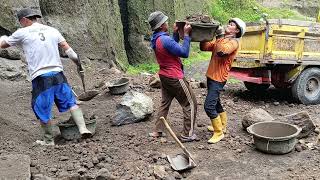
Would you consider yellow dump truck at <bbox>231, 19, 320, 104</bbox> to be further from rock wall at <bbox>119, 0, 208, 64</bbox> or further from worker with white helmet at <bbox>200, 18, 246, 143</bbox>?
rock wall at <bbox>119, 0, 208, 64</bbox>

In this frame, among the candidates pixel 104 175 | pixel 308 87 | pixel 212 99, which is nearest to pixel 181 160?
pixel 212 99

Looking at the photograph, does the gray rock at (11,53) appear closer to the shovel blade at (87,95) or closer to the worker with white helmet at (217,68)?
the shovel blade at (87,95)

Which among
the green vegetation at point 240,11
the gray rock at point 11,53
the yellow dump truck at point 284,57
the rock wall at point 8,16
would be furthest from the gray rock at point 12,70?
the green vegetation at point 240,11

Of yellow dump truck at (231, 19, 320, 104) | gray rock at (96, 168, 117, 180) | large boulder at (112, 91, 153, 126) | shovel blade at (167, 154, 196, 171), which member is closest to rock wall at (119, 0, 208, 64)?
yellow dump truck at (231, 19, 320, 104)

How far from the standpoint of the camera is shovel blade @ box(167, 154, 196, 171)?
550cm

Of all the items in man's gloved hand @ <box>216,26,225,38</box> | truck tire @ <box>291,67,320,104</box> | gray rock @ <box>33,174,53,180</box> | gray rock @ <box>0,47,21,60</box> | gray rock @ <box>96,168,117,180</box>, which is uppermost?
man's gloved hand @ <box>216,26,225,38</box>

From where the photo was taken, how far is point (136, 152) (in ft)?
19.6

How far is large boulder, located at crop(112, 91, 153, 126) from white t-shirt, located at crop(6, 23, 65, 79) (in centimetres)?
139

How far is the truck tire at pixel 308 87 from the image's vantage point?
862 centimetres

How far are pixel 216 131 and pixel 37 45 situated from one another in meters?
2.75

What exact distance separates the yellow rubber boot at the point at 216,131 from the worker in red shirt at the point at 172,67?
0.24m

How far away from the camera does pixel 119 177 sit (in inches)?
202

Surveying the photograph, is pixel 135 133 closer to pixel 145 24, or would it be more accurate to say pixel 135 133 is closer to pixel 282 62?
pixel 282 62

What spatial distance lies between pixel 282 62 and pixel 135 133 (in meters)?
3.38
